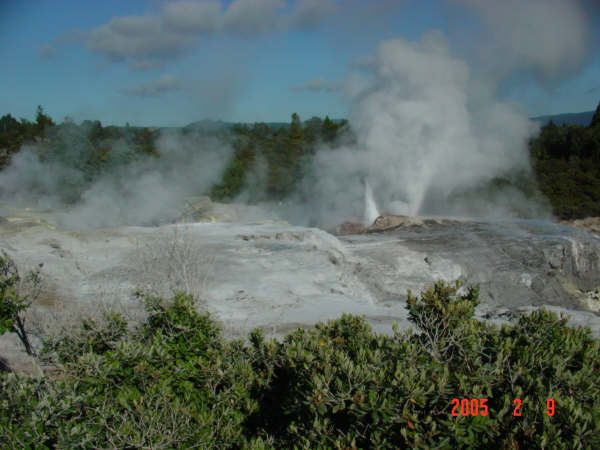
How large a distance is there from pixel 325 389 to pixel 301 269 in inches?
237

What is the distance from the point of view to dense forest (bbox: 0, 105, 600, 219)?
17.5 metres

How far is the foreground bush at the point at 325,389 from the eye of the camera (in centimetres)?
228

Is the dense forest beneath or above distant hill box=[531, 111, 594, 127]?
beneath

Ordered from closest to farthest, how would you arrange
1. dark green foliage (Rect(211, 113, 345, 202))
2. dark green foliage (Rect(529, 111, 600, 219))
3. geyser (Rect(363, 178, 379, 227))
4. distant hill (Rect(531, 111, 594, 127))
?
1. geyser (Rect(363, 178, 379, 227))
2. dark green foliage (Rect(529, 111, 600, 219))
3. dark green foliage (Rect(211, 113, 345, 202))
4. distant hill (Rect(531, 111, 594, 127))

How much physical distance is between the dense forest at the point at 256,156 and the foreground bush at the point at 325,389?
14.0m

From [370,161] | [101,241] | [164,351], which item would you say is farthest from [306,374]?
[370,161]

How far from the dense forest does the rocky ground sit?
21.7ft

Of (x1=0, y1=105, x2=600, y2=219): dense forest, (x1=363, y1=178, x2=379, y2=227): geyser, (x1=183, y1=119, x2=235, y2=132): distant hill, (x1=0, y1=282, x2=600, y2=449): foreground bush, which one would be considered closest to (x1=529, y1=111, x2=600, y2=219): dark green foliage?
(x1=0, y1=105, x2=600, y2=219): dense forest

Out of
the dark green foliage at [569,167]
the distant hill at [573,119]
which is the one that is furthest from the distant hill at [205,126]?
the distant hill at [573,119]

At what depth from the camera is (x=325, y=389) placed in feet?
8.03

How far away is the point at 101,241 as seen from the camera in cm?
986

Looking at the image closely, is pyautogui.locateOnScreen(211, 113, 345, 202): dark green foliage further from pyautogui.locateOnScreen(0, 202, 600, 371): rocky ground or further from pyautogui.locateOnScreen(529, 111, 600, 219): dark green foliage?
pyautogui.locateOnScreen(529, 111, 600, 219): dark green foliage

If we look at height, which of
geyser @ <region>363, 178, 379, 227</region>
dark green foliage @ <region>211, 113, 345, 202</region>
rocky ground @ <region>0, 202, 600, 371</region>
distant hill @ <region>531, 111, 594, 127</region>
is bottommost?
rocky ground @ <region>0, 202, 600, 371</region>

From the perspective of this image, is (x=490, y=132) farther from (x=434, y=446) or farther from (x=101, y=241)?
(x=434, y=446)
